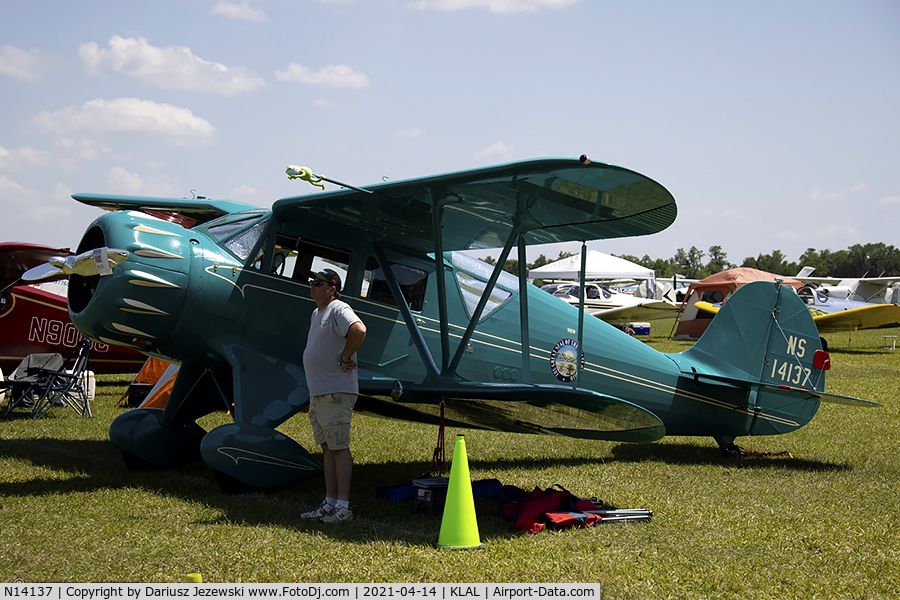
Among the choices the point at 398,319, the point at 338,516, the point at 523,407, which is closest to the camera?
the point at 338,516

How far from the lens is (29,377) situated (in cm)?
1035

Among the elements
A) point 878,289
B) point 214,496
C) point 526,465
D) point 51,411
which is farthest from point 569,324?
point 878,289

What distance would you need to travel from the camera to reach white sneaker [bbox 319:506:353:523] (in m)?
4.93

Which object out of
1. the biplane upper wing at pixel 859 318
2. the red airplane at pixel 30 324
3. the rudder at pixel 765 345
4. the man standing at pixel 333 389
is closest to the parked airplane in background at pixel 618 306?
the biplane upper wing at pixel 859 318

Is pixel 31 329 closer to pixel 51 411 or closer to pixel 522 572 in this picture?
pixel 51 411

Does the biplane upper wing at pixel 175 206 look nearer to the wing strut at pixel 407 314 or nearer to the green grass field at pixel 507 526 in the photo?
the wing strut at pixel 407 314

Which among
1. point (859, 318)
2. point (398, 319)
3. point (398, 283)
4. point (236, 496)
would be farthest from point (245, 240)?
point (859, 318)

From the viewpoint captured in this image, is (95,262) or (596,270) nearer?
(95,262)

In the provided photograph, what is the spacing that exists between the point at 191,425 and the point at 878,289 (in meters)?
36.0

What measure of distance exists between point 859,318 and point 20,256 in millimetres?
24591

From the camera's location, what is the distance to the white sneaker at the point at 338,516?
16.2ft

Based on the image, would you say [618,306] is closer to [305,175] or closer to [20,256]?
[20,256]

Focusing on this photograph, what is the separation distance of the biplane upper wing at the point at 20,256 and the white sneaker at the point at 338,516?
5567mm

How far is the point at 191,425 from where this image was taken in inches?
279
